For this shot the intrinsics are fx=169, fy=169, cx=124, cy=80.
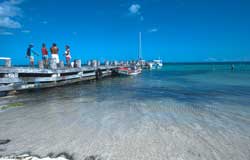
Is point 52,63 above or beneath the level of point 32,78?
above

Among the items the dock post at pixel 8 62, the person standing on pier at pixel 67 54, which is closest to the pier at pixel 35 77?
the dock post at pixel 8 62

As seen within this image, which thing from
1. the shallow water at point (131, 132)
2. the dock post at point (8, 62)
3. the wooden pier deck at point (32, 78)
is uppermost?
the dock post at point (8, 62)

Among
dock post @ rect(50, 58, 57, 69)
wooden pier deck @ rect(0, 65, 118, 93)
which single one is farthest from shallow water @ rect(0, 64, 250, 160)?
dock post @ rect(50, 58, 57, 69)

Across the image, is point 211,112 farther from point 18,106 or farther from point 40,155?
point 18,106

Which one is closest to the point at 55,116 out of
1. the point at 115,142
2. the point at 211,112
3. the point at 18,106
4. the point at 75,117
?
the point at 75,117

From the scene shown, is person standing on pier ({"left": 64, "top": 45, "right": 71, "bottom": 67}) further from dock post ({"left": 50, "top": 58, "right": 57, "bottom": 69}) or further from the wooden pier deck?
dock post ({"left": 50, "top": 58, "right": 57, "bottom": 69})

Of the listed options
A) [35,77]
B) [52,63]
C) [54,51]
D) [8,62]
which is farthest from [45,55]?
[8,62]

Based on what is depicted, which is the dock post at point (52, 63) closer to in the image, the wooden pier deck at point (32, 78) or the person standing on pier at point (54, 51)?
the wooden pier deck at point (32, 78)

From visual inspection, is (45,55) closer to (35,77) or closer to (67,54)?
(67,54)

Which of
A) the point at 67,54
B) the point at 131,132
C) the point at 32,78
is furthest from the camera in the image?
the point at 67,54

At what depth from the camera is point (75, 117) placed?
5.55 m

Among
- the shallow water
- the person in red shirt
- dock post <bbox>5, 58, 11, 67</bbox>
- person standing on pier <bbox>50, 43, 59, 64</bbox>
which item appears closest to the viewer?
the shallow water

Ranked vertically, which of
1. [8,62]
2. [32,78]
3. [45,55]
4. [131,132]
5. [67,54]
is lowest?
[131,132]

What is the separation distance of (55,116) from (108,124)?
6.69 feet
